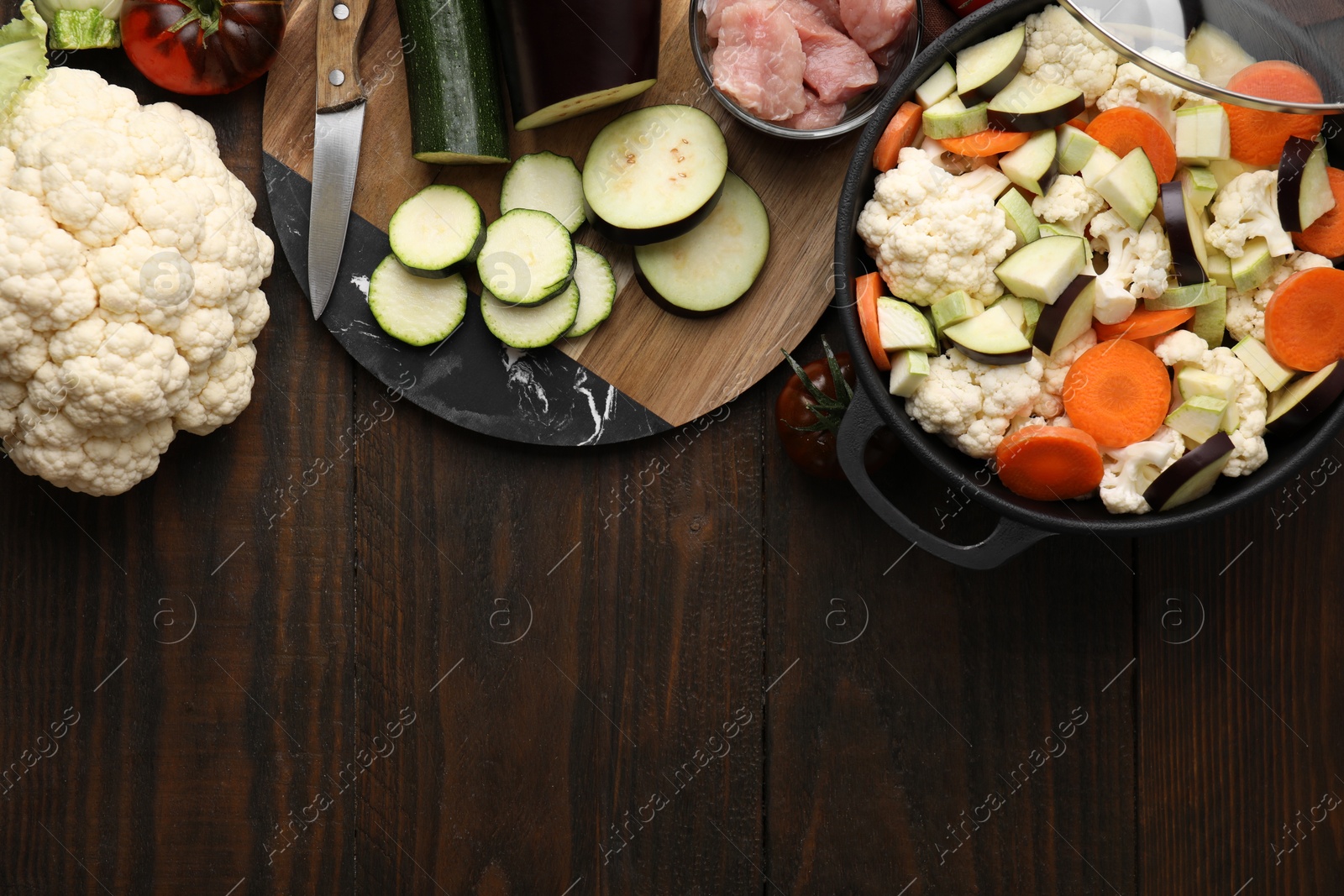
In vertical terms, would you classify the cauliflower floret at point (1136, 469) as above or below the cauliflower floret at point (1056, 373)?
below

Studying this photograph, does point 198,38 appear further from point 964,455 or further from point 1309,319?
point 1309,319

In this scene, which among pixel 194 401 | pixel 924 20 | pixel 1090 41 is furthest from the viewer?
pixel 924 20

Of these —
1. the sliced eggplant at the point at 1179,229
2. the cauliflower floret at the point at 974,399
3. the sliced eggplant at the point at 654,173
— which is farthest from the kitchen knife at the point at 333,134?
the sliced eggplant at the point at 1179,229

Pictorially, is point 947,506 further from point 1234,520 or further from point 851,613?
point 1234,520

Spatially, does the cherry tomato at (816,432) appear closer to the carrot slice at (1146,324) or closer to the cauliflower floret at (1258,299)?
the carrot slice at (1146,324)

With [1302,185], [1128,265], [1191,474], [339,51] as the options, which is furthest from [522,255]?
[1302,185]

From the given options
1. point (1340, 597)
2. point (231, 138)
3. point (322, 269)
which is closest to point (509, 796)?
point (322, 269)
